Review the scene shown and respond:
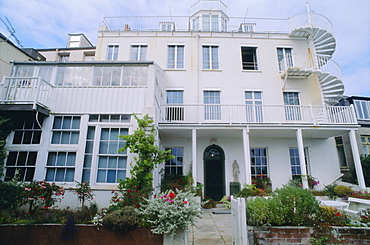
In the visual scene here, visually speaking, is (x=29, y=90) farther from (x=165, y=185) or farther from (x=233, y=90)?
(x=233, y=90)

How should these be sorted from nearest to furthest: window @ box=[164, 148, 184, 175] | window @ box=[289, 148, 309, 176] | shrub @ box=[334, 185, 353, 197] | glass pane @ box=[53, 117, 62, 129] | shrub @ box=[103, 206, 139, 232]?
shrub @ box=[103, 206, 139, 232] < glass pane @ box=[53, 117, 62, 129] < shrub @ box=[334, 185, 353, 197] < window @ box=[164, 148, 184, 175] < window @ box=[289, 148, 309, 176]

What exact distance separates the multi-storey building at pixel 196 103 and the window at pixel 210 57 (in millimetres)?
60

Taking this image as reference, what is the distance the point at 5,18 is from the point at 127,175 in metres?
9.96

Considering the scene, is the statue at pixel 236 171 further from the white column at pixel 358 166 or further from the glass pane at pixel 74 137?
the glass pane at pixel 74 137

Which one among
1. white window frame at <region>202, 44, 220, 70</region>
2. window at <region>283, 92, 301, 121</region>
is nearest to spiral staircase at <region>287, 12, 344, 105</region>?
window at <region>283, 92, 301, 121</region>

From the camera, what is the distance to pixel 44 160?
269 inches

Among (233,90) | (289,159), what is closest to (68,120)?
(233,90)

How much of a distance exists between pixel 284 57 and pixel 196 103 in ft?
19.8

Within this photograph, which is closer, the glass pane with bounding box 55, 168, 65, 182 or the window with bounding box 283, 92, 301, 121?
the glass pane with bounding box 55, 168, 65, 182

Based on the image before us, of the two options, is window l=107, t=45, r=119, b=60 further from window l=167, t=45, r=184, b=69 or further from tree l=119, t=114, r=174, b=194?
tree l=119, t=114, r=174, b=194

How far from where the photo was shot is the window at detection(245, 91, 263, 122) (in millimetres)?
10562

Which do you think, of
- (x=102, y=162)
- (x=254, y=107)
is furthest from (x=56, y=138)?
(x=254, y=107)

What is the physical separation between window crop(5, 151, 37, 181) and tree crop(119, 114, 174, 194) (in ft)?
10.6

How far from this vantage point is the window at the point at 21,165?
677 cm
